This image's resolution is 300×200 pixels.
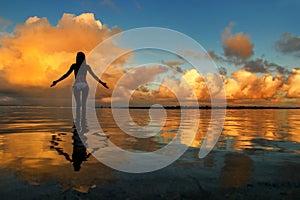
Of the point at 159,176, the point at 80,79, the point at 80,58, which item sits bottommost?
the point at 159,176

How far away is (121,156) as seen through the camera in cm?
618

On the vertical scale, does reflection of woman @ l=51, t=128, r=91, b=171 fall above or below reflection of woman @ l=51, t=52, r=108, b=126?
below

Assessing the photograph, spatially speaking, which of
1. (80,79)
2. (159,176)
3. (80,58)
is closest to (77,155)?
(159,176)

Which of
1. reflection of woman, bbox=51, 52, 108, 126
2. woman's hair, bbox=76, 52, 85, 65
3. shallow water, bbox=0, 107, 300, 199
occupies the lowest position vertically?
shallow water, bbox=0, 107, 300, 199

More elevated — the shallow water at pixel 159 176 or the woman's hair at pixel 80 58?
the woman's hair at pixel 80 58

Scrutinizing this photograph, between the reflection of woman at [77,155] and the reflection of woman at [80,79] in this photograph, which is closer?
the reflection of woman at [77,155]

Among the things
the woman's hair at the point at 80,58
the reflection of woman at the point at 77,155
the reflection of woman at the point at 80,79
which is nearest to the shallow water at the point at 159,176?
the reflection of woman at the point at 77,155

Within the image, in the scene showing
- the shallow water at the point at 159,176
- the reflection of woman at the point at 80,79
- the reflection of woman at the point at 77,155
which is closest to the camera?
the shallow water at the point at 159,176

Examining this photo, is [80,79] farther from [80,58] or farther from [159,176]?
[159,176]

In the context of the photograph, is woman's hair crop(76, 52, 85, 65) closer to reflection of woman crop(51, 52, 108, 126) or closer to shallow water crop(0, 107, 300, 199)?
reflection of woman crop(51, 52, 108, 126)

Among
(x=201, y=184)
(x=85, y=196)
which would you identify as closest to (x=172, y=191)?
(x=201, y=184)

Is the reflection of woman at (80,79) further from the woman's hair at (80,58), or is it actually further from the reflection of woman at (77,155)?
the reflection of woman at (77,155)

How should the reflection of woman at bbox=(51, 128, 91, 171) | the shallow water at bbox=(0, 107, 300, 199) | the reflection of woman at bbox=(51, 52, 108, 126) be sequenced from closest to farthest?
the shallow water at bbox=(0, 107, 300, 199)
the reflection of woman at bbox=(51, 128, 91, 171)
the reflection of woman at bbox=(51, 52, 108, 126)

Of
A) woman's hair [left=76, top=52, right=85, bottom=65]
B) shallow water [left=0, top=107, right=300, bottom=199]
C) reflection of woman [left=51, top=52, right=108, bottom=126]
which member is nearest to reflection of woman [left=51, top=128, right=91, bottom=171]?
shallow water [left=0, top=107, right=300, bottom=199]
